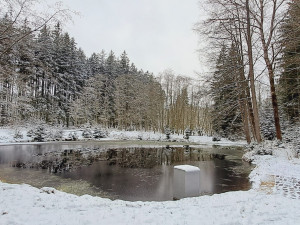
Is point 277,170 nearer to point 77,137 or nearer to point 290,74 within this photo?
point 290,74

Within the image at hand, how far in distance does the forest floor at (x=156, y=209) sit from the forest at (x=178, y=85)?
3.94 metres

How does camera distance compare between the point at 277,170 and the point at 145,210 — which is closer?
the point at 145,210

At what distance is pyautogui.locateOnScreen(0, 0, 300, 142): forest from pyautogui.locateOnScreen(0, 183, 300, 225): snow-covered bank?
401 cm

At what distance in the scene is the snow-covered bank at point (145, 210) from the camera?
144 inches

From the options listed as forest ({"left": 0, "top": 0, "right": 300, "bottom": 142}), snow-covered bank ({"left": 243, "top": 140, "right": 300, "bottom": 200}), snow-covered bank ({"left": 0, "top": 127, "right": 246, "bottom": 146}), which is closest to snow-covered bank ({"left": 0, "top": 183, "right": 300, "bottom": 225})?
snow-covered bank ({"left": 243, "top": 140, "right": 300, "bottom": 200})

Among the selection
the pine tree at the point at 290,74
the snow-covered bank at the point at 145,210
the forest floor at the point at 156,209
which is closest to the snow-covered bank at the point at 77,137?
the pine tree at the point at 290,74

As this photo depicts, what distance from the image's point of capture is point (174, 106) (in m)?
38.1

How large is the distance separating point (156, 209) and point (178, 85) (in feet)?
114

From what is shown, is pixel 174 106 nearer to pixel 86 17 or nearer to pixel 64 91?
pixel 64 91

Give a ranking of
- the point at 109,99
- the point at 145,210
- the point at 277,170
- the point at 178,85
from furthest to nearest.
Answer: the point at 109,99, the point at 178,85, the point at 277,170, the point at 145,210

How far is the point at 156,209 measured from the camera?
14.5 feet

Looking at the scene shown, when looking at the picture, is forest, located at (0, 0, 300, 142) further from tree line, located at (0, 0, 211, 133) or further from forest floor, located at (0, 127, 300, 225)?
forest floor, located at (0, 127, 300, 225)

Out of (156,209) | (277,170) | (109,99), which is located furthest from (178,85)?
(156,209)

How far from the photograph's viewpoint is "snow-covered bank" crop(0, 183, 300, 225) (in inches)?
144
